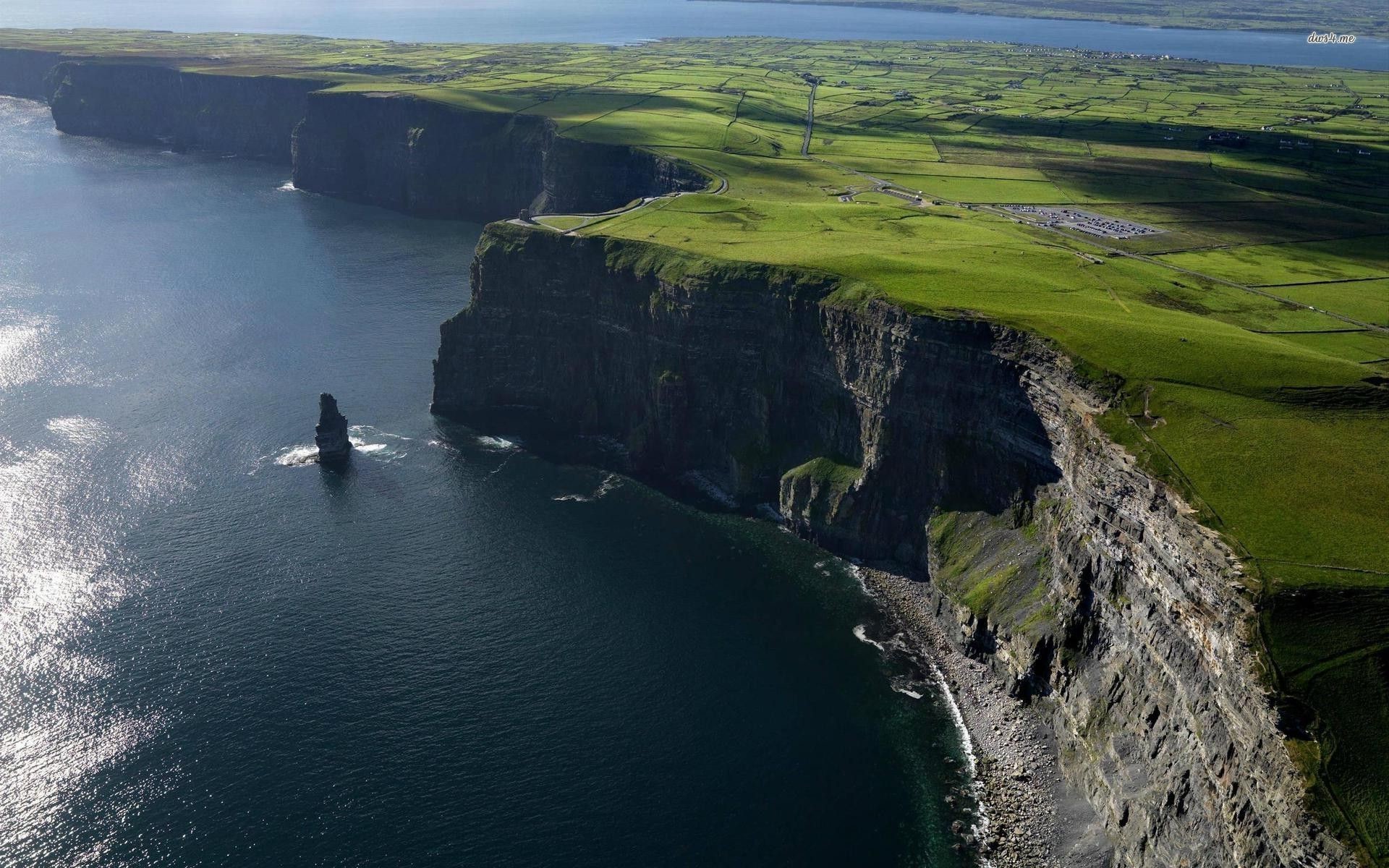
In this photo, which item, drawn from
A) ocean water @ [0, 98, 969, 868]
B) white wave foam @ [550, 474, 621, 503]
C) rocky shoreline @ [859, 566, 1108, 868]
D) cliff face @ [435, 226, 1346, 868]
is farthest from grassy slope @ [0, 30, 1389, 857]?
white wave foam @ [550, 474, 621, 503]

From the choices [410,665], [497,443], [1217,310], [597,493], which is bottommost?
[410,665]

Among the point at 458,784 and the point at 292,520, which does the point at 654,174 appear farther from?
the point at 458,784

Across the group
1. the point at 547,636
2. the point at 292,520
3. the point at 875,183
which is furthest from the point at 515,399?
the point at 875,183

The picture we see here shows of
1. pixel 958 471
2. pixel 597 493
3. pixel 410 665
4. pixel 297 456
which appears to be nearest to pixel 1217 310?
pixel 958 471

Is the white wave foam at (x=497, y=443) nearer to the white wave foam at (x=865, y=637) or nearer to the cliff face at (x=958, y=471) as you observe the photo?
the cliff face at (x=958, y=471)

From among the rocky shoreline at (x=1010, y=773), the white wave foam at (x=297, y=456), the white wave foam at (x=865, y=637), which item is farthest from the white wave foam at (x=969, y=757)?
the white wave foam at (x=297, y=456)

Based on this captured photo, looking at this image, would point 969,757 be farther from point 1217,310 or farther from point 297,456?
→ point 297,456
